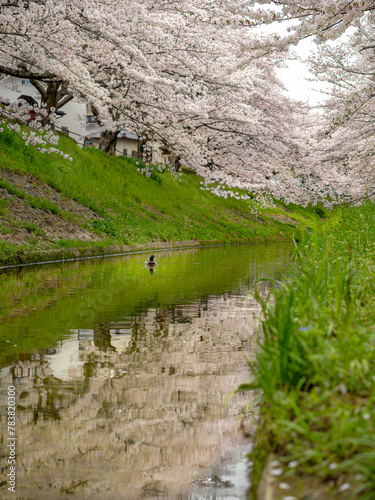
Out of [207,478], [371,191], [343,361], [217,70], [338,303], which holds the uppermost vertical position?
[217,70]

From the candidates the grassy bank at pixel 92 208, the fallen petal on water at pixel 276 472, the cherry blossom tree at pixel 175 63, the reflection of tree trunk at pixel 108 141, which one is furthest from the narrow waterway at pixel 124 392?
the reflection of tree trunk at pixel 108 141

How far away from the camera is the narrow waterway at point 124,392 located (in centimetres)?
345

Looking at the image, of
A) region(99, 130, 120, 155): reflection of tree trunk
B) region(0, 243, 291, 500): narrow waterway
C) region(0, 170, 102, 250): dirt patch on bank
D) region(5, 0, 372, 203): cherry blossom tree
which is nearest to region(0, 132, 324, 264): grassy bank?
region(0, 170, 102, 250): dirt patch on bank

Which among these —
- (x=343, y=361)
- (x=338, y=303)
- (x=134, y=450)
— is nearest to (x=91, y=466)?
(x=134, y=450)

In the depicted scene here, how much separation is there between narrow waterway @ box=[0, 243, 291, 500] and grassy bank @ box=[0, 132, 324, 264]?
305 centimetres

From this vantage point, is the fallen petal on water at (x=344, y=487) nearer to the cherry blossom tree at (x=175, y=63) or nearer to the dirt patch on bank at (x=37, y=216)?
the cherry blossom tree at (x=175, y=63)

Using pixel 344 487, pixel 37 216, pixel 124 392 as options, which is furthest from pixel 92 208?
pixel 344 487

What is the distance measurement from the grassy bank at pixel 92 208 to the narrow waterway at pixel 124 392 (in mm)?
3054

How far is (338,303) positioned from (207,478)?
153 centimetres

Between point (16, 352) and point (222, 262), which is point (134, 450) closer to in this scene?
point (16, 352)

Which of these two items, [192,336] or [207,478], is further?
[192,336]

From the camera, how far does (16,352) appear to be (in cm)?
599

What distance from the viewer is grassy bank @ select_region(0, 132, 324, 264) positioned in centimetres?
1527

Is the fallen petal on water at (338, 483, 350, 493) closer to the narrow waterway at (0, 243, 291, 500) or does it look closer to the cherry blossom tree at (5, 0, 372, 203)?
the narrow waterway at (0, 243, 291, 500)
